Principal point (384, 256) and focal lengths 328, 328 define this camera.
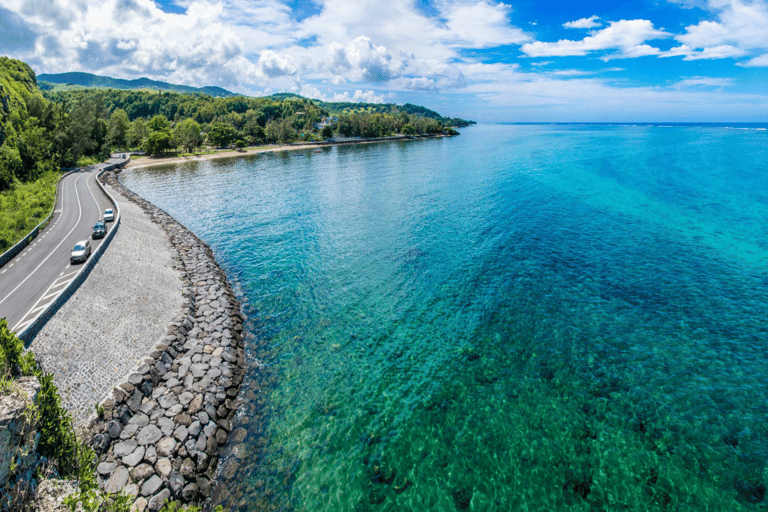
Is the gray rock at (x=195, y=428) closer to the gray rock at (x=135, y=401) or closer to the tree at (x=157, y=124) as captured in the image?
the gray rock at (x=135, y=401)

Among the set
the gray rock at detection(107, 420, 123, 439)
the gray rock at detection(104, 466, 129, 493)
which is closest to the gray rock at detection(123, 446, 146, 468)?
the gray rock at detection(104, 466, 129, 493)

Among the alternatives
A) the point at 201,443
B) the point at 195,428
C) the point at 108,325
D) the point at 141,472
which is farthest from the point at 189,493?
the point at 108,325

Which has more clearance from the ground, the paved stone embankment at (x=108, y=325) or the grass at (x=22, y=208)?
the grass at (x=22, y=208)

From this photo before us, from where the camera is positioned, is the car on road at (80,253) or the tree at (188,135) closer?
the car on road at (80,253)

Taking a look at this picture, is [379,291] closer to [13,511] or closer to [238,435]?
[238,435]

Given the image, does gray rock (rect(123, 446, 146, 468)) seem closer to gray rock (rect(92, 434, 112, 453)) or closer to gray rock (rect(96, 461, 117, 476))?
gray rock (rect(96, 461, 117, 476))

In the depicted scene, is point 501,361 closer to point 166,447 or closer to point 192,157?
point 166,447

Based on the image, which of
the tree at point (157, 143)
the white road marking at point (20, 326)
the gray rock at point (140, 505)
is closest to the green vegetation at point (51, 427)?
the gray rock at point (140, 505)
